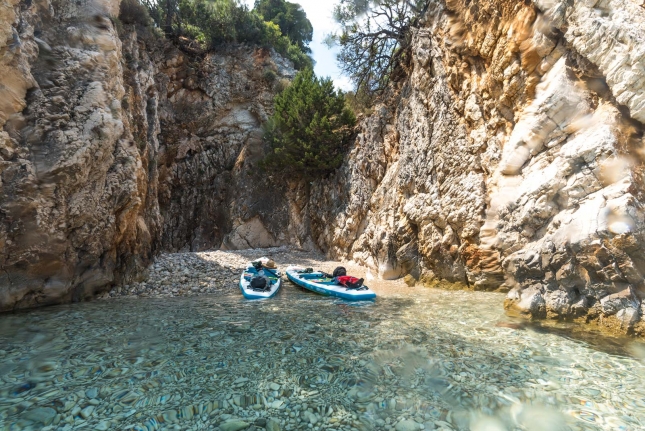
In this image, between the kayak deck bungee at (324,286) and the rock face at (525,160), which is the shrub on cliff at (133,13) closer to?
the rock face at (525,160)

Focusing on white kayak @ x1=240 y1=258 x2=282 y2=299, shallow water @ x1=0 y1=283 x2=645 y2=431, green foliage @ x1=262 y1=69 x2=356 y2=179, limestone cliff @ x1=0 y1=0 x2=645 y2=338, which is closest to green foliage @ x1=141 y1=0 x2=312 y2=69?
limestone cliff @ x1=0 y1=0 x2=645 y2=338

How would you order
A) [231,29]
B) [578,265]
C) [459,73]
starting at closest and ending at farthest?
[578,265] → [459,73] → [231,29]

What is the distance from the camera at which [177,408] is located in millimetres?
Answer: 3367

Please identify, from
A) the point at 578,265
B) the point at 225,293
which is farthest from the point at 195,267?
the point at 578,265

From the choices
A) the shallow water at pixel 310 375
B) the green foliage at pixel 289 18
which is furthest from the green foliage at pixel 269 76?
the shallow water at pixel 310 375

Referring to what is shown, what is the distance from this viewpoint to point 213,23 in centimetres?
2509

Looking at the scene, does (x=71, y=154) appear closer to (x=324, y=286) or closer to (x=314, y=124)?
(x=324, y=286)

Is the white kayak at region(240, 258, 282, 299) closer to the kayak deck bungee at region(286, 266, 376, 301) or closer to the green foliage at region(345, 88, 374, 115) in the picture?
the kayak deck bungee at region(286, 266, 376, 301)

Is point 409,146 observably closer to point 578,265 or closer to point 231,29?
point 578,265

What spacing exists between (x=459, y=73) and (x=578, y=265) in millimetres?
8022

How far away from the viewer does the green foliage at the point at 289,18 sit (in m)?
32.5

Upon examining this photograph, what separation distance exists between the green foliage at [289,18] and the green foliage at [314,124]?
1562 cm

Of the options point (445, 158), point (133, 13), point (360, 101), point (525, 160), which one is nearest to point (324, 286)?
point (445, 158)

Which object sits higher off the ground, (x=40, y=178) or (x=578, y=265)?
(x=40, y=178)
